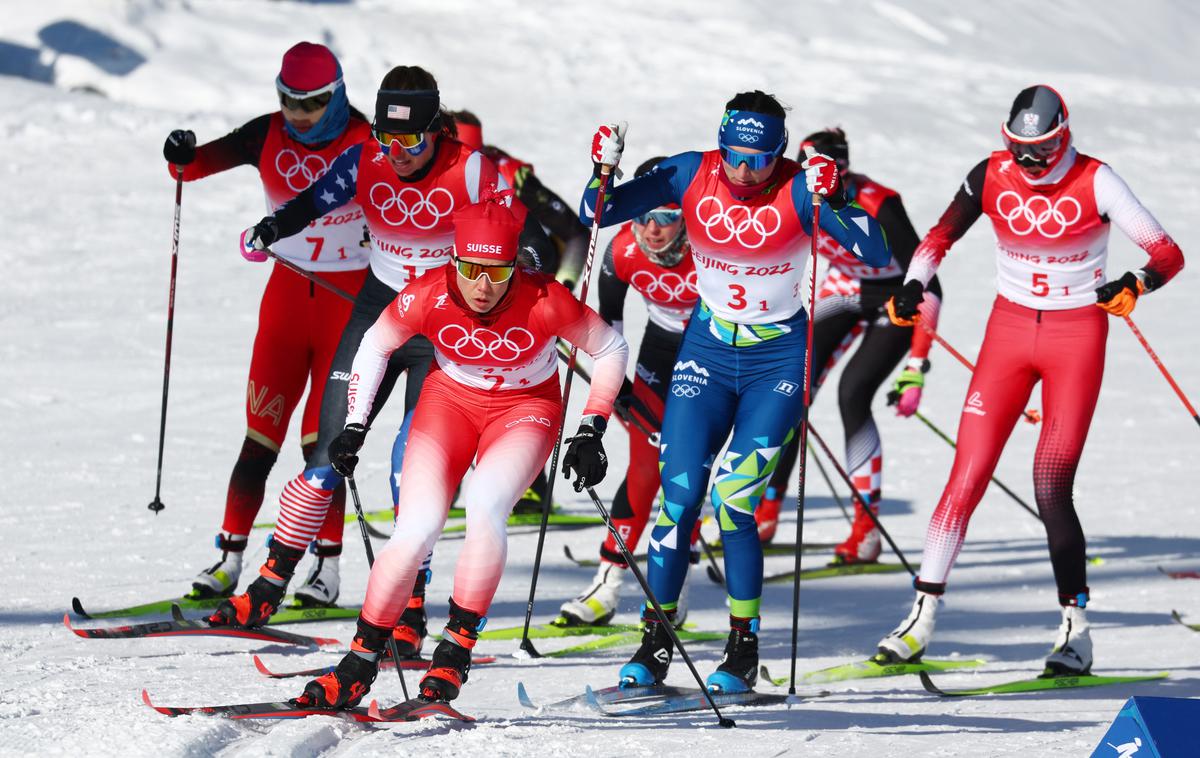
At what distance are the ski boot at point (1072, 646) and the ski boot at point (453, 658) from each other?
7.92 feet

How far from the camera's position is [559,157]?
71.1ft

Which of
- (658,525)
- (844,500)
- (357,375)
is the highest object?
(357,375)

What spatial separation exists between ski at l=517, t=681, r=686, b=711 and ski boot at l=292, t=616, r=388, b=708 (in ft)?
1.88

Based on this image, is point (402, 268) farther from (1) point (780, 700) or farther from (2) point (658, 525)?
(1) point (780, 700)

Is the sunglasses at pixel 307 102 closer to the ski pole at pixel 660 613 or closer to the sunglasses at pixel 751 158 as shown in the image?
the sunglasses at pixel 751 158

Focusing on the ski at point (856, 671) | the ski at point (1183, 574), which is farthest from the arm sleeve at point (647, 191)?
the ski at point (1183, 574)

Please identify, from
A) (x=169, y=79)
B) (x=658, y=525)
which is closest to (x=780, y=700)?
(x=658, y=525)

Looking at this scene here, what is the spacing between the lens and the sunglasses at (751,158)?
5.26 m

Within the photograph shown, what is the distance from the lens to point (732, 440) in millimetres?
5328

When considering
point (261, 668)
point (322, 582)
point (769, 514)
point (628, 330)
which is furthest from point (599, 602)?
point (628, 330)

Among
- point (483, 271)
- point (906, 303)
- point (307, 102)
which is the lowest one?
point (906, 303)

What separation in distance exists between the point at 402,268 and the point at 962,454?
7.56 feet

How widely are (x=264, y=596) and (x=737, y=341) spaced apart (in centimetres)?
201

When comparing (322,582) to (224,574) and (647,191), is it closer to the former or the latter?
(224,574)
